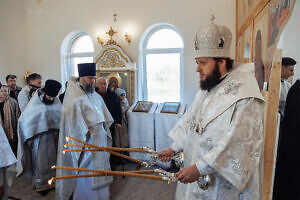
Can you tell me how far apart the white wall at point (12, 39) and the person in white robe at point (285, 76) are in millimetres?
7586

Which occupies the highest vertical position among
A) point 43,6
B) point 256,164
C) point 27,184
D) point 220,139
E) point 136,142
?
point 43,6

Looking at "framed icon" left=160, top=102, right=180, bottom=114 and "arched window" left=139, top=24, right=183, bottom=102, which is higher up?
"arched window" left=139, top=24, right=183, bottom=102

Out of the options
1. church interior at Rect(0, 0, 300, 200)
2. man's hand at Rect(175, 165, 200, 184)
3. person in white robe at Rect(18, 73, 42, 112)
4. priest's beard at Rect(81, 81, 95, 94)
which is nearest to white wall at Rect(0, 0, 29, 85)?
church interior at Rect(0, 0, 300, 200)

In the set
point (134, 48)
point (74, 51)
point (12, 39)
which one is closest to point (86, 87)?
point (134, 48)

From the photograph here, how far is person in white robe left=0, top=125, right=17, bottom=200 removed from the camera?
2.12m

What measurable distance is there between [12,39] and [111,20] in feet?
11.5

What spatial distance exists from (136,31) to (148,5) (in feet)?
2.34

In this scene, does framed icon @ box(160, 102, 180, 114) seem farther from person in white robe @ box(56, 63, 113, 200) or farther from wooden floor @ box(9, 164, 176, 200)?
person in white robe @ box(56, 63, 113, 200)

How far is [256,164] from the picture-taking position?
50.6 inches

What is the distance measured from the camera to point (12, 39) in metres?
7.41

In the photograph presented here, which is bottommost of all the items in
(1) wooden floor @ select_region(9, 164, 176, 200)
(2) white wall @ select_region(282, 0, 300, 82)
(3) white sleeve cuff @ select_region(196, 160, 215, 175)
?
(1) wooden floor @ select_region(9, 164, 176, 200)

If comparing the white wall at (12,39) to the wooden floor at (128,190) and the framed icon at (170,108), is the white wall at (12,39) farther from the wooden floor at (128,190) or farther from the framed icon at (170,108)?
the framed icon at (170,108)

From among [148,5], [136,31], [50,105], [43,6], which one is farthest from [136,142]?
[43,6]

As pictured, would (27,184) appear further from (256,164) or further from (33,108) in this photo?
(256,164)
